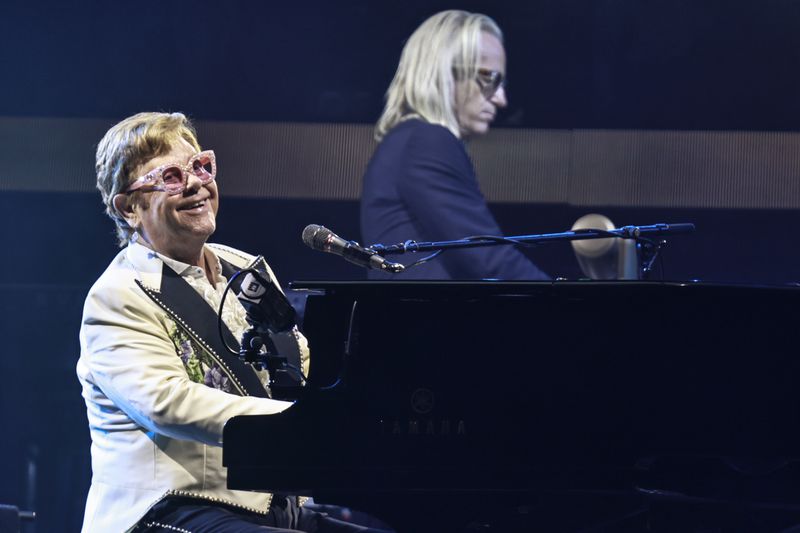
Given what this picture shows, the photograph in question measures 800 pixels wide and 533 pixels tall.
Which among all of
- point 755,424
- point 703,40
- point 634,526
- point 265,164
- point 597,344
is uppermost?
point 703,40

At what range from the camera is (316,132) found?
5.43 meters

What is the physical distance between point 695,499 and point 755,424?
238 millimetres

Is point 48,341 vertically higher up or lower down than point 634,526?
higher up

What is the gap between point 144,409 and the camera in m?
2.58

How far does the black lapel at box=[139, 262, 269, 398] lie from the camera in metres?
2.79

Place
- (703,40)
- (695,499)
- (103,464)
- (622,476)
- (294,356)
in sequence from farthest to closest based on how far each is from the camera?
(703,40), (294,356), (103,464), (695,499), (622,476)

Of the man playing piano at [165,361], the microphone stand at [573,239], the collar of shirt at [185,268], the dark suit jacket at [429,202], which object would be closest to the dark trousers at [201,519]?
the man playing piano at [165,361]

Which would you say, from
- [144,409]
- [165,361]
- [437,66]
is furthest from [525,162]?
[144,409]

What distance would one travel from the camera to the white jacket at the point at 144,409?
2.55 m

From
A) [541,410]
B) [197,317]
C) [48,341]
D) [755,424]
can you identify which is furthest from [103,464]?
[48,341]

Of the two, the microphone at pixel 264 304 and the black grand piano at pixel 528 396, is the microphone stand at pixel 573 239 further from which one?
the black grand piano at pixel 528 396

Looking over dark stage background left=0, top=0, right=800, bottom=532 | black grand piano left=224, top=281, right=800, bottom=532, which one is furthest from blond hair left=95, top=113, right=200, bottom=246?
dark stage background left=0, top=0, right=800, bottom=532

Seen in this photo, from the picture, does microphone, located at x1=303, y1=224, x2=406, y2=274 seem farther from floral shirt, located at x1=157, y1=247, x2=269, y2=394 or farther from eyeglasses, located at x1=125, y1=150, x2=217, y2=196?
eyeglasses, located at x1=125, y1=150, x2=217, y2=196

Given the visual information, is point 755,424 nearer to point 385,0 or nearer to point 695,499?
point 695,499
